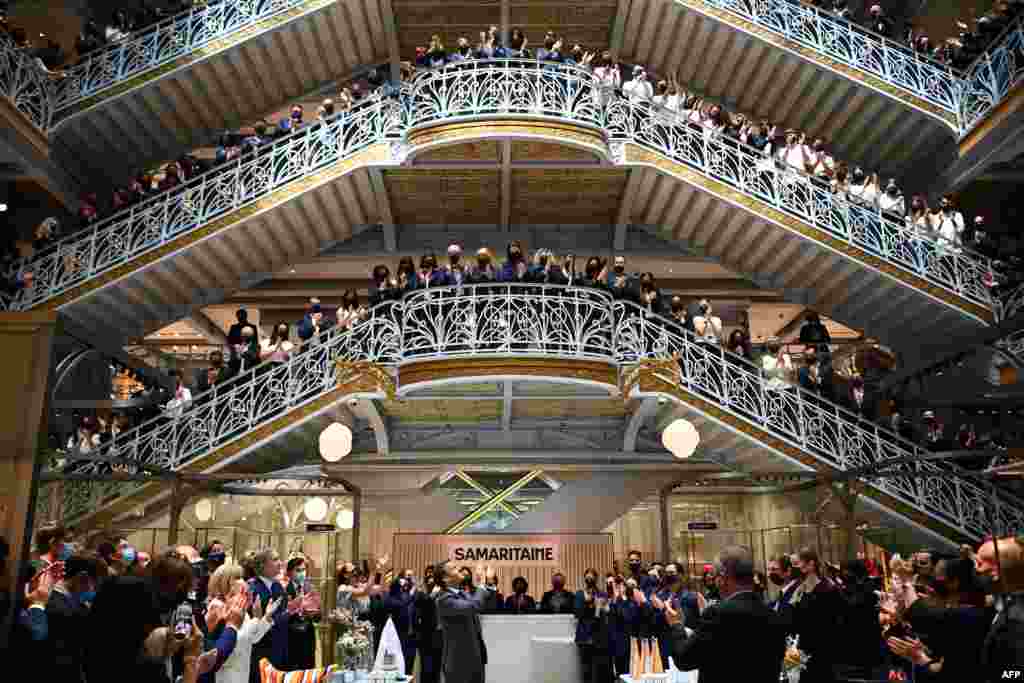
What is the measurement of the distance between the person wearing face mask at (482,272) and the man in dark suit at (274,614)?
7.15m

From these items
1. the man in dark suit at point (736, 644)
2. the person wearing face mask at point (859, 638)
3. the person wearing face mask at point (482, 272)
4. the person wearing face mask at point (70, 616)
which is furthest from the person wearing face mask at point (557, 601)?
the person wearing face mask at point (70, 616)

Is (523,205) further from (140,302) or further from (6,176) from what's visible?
(6,176)

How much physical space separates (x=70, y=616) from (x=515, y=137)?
10863 millimetres

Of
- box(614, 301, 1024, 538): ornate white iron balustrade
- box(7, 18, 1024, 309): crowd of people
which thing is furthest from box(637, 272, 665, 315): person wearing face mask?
box(7, 18, 1024, 309): crowd of people

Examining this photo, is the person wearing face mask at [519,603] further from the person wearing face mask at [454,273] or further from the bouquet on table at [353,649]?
the person wearing face mask at [454,273]

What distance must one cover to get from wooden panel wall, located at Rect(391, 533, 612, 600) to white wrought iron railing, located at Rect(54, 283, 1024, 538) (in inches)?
165

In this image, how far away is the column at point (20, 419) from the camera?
17.0 ft

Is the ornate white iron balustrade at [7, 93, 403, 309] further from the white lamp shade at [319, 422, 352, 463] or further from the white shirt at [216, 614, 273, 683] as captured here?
the white shirt at [216, 614, 273, 683]

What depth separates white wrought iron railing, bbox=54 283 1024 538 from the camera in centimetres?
1245

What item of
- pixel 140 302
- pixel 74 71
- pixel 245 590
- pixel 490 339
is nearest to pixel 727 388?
Result: pixel 490 339

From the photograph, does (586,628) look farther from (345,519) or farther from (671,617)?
(671,617)

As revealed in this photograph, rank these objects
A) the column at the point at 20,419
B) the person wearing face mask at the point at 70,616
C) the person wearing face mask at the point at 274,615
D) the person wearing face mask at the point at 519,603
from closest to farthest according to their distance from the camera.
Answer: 1. the person wearing face mask at the point at 70,616
2. the column at the point at 20,419
3. the person wearing face mask at the point at 274,615
4. the person wearing face mask at the point at 519,603

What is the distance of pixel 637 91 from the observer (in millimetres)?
14953

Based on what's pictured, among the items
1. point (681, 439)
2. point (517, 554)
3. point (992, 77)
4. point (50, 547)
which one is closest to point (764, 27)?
point (992, 77)
